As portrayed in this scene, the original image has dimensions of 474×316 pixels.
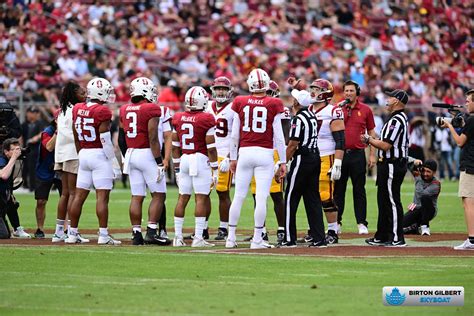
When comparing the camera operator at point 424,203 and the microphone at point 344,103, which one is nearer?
the microphone at point 344,103

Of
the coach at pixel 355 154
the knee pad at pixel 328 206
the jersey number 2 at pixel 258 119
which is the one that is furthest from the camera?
the coach at pixel 355 154

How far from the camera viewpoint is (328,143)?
16047 mm

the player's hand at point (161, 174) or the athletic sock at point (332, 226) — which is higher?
the player's hand at point (161, 174)

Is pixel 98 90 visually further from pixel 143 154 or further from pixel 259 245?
pixel 259 245

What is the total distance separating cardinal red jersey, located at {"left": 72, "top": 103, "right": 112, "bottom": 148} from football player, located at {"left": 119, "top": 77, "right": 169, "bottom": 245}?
30 cm

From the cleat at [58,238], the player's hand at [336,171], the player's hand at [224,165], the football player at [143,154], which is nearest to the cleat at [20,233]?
the cleat at [58,238]

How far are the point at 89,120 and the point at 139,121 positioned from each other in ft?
2.21

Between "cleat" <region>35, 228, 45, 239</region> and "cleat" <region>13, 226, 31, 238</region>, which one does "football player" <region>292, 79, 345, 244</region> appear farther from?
"cleat" <region>13, 226, 31, 238</region>

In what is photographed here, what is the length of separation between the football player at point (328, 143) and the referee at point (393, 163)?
692 mm

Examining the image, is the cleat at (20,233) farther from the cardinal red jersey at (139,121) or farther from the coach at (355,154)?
the coach at (355,154)

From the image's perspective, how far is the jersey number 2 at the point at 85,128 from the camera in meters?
15.2

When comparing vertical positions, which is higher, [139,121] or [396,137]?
[139,121]

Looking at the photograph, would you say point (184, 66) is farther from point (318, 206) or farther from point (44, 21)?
point (318, 206)

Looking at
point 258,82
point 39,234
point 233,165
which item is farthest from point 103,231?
point 258,82
